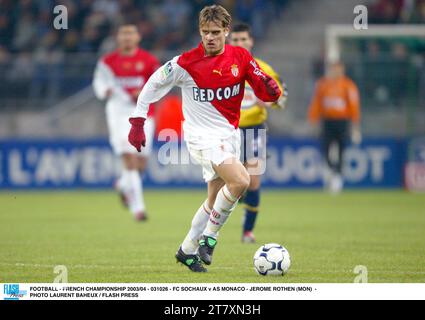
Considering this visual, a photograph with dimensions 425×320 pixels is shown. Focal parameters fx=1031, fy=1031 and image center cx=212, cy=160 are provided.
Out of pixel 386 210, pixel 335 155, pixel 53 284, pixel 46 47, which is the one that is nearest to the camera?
pixel 53 284

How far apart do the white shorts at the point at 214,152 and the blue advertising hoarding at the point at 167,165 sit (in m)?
10.7

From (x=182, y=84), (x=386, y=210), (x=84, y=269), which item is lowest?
(x=386, y=210)

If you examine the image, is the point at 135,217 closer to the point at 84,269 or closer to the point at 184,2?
the point at 84,269

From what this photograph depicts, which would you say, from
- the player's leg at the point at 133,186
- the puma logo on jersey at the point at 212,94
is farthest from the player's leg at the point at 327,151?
the puma logo on jersey at the point at 212,94

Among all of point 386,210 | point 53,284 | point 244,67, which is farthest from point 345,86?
point 53,284

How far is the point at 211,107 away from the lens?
902cm

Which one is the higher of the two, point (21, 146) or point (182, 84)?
point (182, 84)

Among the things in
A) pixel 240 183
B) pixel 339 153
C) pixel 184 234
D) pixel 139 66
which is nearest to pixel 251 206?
pixel 184 234

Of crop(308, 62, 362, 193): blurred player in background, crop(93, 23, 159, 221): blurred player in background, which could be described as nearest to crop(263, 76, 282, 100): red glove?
crop(93, 23, 159, 221): blurred player in background

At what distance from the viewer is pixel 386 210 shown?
1600cm

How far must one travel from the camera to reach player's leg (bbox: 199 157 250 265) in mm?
8805

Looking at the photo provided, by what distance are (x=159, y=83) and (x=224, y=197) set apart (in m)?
1.14

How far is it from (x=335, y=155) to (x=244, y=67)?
1097 cm

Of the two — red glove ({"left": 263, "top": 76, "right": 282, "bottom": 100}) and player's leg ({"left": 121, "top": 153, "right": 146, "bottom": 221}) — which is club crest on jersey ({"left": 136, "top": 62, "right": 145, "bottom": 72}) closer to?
player's leg ({"left": 121, "top": 153, "right": 146, "bottom": 221})
